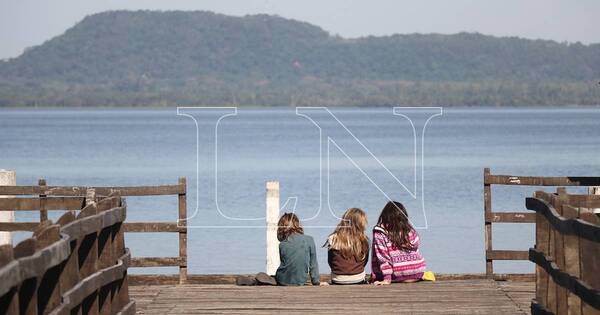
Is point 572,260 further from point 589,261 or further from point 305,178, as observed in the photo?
point 305,178

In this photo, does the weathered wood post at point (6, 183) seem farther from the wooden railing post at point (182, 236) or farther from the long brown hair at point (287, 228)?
the long brown hair at point (287, 228)

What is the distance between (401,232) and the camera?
12.3 meters

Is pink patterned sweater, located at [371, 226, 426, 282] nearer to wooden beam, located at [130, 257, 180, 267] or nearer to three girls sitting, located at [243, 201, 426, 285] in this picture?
three girls sitting, located at [243, 201, 426, 285]

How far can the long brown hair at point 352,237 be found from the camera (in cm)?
1228

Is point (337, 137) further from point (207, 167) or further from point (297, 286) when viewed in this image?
point (297, 286)

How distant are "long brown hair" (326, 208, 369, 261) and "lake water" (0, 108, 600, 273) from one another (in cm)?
208

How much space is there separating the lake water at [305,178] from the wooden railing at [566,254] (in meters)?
→ 4.56

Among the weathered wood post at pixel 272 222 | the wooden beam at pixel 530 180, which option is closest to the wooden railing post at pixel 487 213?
the wooden beam at pixel 530 180

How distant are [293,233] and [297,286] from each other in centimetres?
52

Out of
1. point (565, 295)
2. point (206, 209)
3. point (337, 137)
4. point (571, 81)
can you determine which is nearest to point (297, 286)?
point (565, 295)

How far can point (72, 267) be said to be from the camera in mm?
7832

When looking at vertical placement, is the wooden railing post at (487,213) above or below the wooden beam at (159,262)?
above

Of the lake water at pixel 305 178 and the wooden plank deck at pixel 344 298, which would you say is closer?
the wooden plank deck at pixel 344 298

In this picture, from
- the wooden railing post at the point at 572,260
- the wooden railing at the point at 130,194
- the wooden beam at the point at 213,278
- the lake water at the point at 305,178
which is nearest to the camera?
→ the wooden railing post at the point at 572,260
